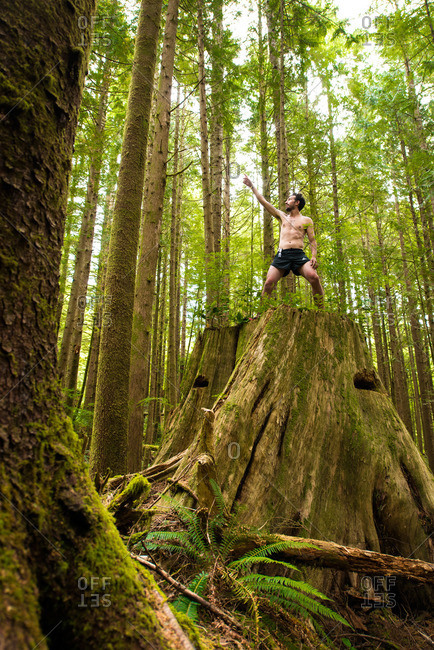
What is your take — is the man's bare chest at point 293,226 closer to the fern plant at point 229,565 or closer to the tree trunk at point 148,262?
the tree trunk at point 148,262

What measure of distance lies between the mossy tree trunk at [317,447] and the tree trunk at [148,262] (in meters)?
2.13

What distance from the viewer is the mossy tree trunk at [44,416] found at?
0.99m

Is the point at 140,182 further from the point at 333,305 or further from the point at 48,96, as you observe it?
the point at 333,305

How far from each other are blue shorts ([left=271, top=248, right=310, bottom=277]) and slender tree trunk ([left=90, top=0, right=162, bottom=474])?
94.1 inches

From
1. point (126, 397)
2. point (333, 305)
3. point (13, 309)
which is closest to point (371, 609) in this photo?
point (126, 397)

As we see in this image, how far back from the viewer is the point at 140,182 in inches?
169

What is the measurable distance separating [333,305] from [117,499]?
4960 mm

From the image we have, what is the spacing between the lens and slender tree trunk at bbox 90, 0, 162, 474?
3748 mm

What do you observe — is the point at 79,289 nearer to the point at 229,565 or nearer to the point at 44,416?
the point at 229,565

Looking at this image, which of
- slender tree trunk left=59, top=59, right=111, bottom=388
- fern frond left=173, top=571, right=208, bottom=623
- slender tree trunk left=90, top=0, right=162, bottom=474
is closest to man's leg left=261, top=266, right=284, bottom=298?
slender tree trunk left=90, top=0, right=162, bottom=474

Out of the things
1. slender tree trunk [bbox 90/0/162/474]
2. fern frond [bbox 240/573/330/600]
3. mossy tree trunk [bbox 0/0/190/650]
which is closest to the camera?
mossy tree trunk [bbox 0/0/190/650]

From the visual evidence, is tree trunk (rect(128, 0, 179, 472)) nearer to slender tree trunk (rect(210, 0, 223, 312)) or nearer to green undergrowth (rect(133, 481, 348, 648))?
slender tree trunk (rect(210, 0, 223, 312))

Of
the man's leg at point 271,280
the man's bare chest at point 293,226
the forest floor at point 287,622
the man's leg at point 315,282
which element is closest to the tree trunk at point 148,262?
the man's leg at point 271,280

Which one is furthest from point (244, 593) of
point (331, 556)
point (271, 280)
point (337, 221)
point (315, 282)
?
point (337, 221)
